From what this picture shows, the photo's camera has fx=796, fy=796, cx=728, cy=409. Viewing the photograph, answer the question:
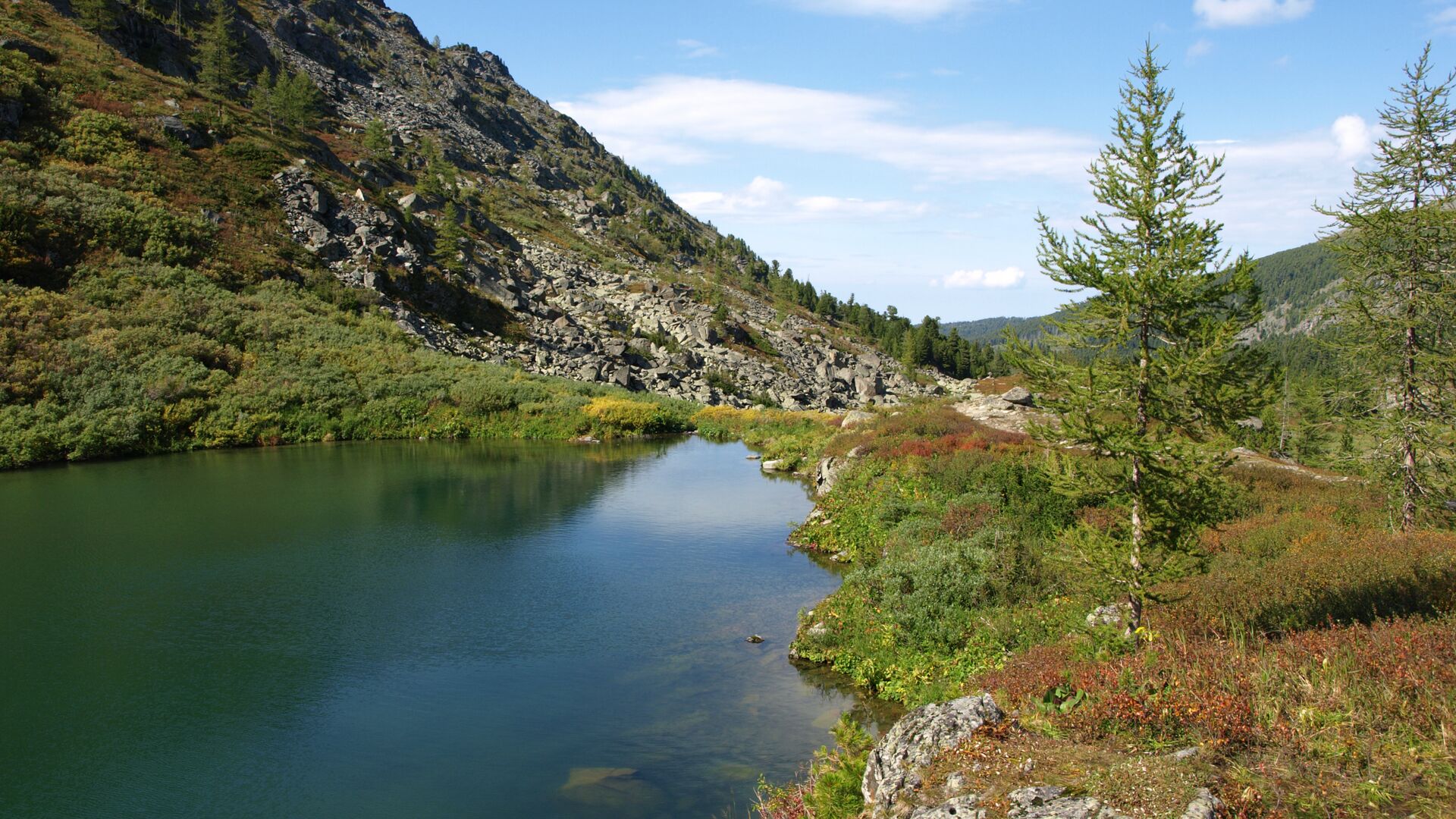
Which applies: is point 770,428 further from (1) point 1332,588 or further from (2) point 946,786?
(2) point 946,786

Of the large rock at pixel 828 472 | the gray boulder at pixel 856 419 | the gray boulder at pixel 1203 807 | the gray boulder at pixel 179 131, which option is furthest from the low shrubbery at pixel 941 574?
the gray boulder at pixel 179 131

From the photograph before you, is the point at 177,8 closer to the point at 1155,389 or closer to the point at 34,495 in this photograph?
the point at 34,495

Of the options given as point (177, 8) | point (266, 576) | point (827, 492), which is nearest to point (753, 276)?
point (177, 8)

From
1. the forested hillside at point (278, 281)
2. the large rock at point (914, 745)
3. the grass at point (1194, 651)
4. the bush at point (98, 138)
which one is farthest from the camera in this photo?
the bush at point (98, 138)

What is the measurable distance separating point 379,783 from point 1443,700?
13.6 metres

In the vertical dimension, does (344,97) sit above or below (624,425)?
above

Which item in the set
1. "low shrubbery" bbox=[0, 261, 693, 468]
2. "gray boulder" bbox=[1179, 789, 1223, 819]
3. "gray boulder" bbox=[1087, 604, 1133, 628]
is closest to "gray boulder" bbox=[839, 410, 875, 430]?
"low shrubbery" bbox=[0, 261, 693, 468]

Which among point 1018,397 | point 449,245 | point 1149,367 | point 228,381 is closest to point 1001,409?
point 1018,397

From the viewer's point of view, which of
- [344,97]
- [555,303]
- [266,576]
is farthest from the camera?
[344,97]

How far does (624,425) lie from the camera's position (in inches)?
2341

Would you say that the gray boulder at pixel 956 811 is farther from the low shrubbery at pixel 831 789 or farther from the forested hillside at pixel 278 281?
the forested hillside at pixel 278 281

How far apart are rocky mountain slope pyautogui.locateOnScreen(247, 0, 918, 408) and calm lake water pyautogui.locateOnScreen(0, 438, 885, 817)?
36964mm

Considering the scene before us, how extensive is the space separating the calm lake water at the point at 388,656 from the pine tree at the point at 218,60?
199ft

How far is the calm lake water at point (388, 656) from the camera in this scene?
41.2ft
